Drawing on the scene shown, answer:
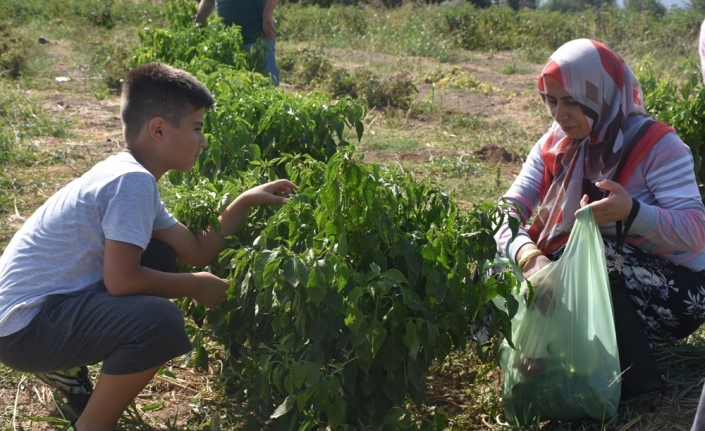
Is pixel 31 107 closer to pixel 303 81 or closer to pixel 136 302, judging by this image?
pixel 303 81

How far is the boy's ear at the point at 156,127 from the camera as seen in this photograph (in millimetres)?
2430

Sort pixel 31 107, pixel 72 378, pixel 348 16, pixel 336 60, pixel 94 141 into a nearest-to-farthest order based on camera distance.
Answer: pixel 72 378 → pixel 94 141 → pixel 31 107 → pixel 336 60 → pixel 348 16

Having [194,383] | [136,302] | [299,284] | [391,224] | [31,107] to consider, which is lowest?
[31,107]

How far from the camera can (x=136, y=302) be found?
7.47ft

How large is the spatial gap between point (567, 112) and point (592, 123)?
0.30ft

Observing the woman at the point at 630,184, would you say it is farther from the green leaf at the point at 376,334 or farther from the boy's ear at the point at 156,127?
the boy's ear at the point at 156,127

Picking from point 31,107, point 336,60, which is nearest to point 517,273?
point 31,107

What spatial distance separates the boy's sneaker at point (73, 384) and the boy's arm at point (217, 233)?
50 cm

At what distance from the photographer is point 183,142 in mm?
2471

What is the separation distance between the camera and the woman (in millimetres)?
2623

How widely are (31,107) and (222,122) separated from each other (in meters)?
4.72

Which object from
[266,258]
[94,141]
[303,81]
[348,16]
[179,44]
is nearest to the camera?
[266,258]

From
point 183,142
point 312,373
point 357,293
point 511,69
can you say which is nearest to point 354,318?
point 357,293

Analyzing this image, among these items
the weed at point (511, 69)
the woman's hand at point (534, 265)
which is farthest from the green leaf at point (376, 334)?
the weed at point (511, 69)
